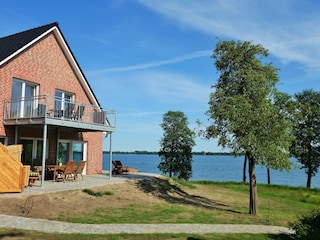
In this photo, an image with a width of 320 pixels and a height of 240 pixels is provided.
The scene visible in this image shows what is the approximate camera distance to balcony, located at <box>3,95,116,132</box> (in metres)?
15.4

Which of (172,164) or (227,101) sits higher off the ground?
(227,101)

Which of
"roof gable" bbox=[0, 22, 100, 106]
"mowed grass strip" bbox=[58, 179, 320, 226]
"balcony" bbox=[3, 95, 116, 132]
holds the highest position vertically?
"roof gable" bbox=[0, 22, 100, 106]

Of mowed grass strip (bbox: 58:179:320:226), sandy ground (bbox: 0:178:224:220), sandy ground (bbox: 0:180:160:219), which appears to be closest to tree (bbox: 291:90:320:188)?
mowed grass strip (bbox: 58:179:320:226)

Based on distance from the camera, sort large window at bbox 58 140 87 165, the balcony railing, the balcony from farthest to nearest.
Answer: large window at bbox 58 140 87 165
the balcony railing
the balcony

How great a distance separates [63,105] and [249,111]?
37.0 ft

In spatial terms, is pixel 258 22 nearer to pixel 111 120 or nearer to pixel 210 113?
pixel 210 113

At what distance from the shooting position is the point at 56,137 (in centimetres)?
1936

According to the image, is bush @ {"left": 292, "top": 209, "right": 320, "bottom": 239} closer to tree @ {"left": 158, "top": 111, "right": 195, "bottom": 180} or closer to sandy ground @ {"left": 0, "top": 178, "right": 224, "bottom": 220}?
sandy ground @ {"left": 0, "top": 178, "right": 224, "bottom": 220}

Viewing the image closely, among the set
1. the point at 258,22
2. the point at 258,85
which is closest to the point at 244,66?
the point at 258,85

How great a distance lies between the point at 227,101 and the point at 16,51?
36.5 feet

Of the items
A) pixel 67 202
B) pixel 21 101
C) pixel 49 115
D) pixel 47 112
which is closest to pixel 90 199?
pixel 67 202

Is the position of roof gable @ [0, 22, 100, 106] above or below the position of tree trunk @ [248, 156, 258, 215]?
above

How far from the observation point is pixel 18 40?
61.5ft

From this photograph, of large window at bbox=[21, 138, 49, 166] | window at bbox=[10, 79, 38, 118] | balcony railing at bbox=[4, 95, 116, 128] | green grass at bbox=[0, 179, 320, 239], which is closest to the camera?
green grass at bbox=[0, 179, 320, 239]
